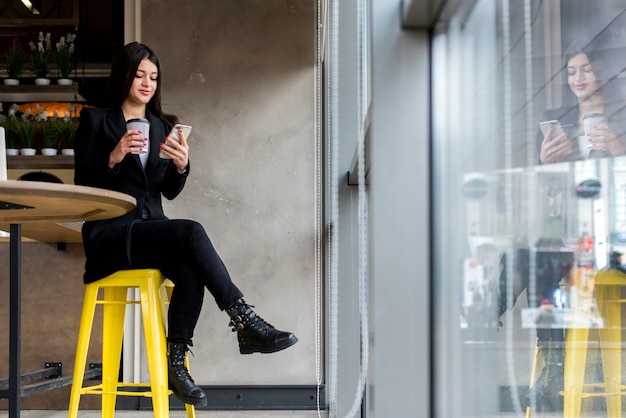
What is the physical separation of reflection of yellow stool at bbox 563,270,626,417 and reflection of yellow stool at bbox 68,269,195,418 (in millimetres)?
1744

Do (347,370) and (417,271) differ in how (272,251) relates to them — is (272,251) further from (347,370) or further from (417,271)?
(417,271)

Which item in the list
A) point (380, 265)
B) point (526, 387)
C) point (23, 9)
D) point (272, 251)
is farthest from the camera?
point (23, 9)

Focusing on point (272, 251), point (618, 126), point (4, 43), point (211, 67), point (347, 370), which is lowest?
point (347, 370)

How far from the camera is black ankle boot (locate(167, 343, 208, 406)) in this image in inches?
89.3

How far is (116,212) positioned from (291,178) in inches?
73.2

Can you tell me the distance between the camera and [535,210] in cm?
68

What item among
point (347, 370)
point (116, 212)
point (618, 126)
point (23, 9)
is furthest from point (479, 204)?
point (23, 9)

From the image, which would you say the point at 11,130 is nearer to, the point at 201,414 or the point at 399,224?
the point at 201,414

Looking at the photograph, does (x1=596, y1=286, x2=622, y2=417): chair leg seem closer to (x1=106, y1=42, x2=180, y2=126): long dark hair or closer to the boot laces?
the boot laces

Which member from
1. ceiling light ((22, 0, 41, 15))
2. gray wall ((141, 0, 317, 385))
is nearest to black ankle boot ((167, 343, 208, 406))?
gray wall ((141, 0, 317, 385))

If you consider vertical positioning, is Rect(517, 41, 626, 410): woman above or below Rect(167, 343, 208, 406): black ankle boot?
above

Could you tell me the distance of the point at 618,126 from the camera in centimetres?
51

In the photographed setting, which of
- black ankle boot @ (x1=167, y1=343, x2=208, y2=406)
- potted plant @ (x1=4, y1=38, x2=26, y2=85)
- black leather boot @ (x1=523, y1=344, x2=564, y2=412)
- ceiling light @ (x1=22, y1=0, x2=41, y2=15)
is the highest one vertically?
ceiling light @ (x1=22, y1=0, x2=41, y2=15)

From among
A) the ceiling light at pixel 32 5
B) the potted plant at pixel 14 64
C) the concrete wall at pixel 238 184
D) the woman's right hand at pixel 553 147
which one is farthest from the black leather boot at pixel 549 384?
the ceiling light at pixel 32 5
